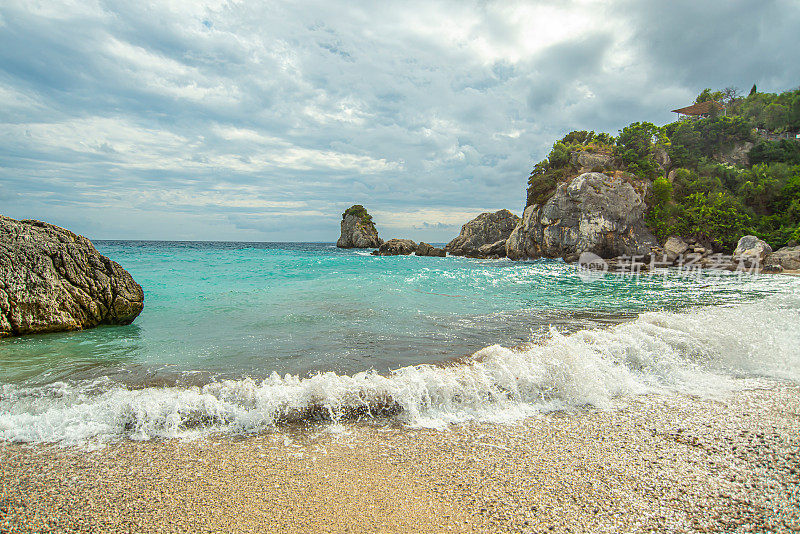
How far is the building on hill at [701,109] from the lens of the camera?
58.5 m

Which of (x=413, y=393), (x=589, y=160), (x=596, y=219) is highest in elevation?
(x=589, y=160)

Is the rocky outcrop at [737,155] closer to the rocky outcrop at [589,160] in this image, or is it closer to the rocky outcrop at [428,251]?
the rocky outcrop at [589,160]

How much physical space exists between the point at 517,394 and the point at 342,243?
8275 centimetres

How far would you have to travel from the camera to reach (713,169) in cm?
4212

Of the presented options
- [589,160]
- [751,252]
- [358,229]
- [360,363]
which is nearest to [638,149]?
[589,160]

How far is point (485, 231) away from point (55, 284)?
5362 cm

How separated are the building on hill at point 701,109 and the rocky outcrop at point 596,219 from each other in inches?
1417

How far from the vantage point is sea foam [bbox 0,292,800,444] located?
414 centimetres

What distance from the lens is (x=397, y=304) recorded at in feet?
42.0

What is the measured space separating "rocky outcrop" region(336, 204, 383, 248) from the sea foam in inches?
3025

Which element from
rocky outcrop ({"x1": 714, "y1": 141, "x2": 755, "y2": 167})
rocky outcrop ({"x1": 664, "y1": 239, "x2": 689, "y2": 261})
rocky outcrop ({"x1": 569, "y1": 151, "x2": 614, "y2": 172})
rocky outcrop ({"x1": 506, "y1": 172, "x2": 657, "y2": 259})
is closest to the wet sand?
rocky outcrop ({"x1": 506, "y1": 172, "x2": 657, "y2": 259})

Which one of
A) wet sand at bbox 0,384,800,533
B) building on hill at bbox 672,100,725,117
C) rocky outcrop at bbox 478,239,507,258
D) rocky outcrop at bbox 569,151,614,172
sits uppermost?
building on hill at bbox 672,100,725,117

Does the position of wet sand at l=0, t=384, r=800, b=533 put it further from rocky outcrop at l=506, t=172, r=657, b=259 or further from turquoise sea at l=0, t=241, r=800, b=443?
rocky outcrop at l=506, t=172, r=657, b=259

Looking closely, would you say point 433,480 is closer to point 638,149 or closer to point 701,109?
point 638,149
